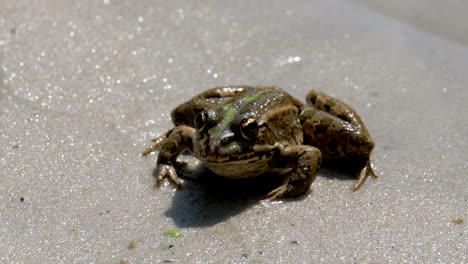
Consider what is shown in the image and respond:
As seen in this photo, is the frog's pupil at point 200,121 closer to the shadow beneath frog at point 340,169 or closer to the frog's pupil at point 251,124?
the frog's pupil at point 251,124

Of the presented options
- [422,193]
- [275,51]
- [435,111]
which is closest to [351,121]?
[422,193]

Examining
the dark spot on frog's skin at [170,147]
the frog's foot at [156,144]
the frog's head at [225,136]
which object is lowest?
the frog's foot at [156,144]

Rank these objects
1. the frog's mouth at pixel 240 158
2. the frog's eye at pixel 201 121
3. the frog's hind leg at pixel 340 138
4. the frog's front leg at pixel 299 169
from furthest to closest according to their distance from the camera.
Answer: the frog's hind leg at pixel 340 138 < the frog's front leg at pixel 299 169 < the frog's eye at pixel 201 121 < the frog's mouth at pixel 240 158

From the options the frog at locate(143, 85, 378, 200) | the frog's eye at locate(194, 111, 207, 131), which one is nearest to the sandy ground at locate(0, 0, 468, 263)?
the frog at locate(143, 85, 378, 200)

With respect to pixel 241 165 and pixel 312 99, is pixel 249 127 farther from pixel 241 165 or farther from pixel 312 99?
pixel 312 99

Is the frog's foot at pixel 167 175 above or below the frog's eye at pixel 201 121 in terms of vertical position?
below

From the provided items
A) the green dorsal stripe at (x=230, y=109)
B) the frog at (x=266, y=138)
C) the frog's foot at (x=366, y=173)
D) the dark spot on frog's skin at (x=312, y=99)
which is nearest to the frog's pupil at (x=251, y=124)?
the frog at (x=266, y=138)

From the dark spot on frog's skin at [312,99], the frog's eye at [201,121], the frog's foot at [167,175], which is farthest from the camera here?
the dark spot on frog's skin at [312,99]
